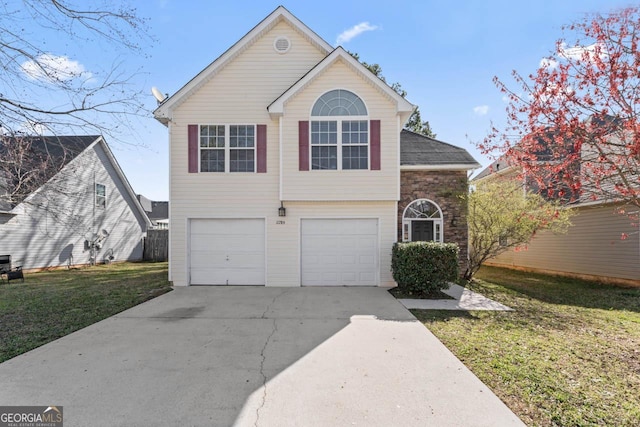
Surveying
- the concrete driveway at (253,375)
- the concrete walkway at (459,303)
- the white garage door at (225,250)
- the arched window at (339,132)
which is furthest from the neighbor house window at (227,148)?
the concrete walkway at (459,303)

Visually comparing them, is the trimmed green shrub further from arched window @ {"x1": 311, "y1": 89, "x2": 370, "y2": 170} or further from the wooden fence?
the wooden fence

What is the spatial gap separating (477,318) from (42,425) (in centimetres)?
694

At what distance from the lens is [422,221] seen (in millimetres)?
Answer: 11219

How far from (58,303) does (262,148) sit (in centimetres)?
678

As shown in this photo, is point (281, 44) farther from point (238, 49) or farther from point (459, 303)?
point (459, 303)

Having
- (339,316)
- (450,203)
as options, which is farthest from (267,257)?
(450,203)

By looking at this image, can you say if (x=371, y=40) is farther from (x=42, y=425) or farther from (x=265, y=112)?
(x=42, y=425)

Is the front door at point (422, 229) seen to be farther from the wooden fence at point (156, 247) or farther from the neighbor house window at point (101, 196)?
the wooden fence at point (156, 247)

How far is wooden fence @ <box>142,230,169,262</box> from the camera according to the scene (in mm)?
21198

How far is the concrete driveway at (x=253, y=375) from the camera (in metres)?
3.17

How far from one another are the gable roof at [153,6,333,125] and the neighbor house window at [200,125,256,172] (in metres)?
1.23

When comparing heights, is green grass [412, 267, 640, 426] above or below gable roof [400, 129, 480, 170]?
below

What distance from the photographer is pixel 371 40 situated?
11023mm

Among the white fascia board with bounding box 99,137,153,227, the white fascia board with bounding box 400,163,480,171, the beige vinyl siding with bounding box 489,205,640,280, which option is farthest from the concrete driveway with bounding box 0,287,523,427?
the white fascia board with bounding box 99,137,153,227
